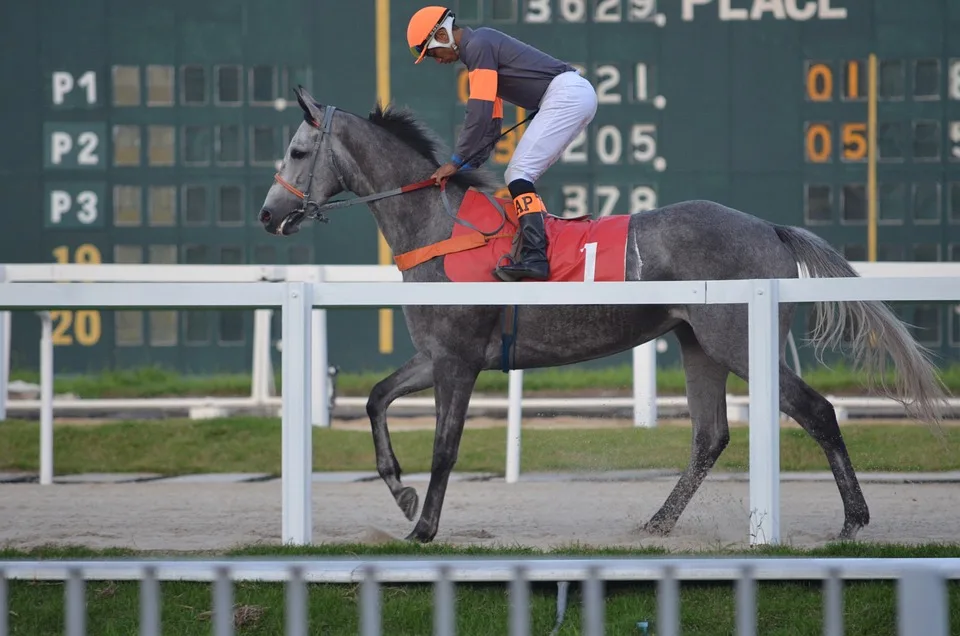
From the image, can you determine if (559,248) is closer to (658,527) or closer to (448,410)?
(448,410)

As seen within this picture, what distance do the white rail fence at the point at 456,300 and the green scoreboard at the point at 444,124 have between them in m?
5.92

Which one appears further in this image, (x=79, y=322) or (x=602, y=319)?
(x=79, y=322)

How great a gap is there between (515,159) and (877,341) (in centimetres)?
134

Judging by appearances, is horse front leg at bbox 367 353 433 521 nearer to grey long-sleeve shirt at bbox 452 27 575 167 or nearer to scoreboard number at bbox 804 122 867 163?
grey long-sleeve shirt at bbox 452 27 575 167

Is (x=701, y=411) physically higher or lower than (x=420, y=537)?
higher

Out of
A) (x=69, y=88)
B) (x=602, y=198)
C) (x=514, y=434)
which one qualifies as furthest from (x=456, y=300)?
(x=69, y=88)

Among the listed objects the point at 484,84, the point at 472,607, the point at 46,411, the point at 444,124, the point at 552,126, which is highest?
the point at 444,124

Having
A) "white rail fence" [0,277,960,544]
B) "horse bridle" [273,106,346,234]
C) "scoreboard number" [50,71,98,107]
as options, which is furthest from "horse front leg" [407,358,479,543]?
"scoreboard number" [50,71,98,107]

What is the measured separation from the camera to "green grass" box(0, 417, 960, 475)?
6350 mm

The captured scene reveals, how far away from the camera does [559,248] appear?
4.98m

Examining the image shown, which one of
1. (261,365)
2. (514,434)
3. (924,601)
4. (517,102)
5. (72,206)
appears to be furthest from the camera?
(72,206)

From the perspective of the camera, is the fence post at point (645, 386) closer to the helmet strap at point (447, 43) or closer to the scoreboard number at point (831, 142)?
the helmet strap at point (447, 43)

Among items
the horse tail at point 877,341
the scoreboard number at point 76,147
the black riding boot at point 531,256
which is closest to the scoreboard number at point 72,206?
the scoreboard number at point 76,147

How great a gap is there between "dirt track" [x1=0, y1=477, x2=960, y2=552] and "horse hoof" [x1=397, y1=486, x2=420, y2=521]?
0.30 ft
